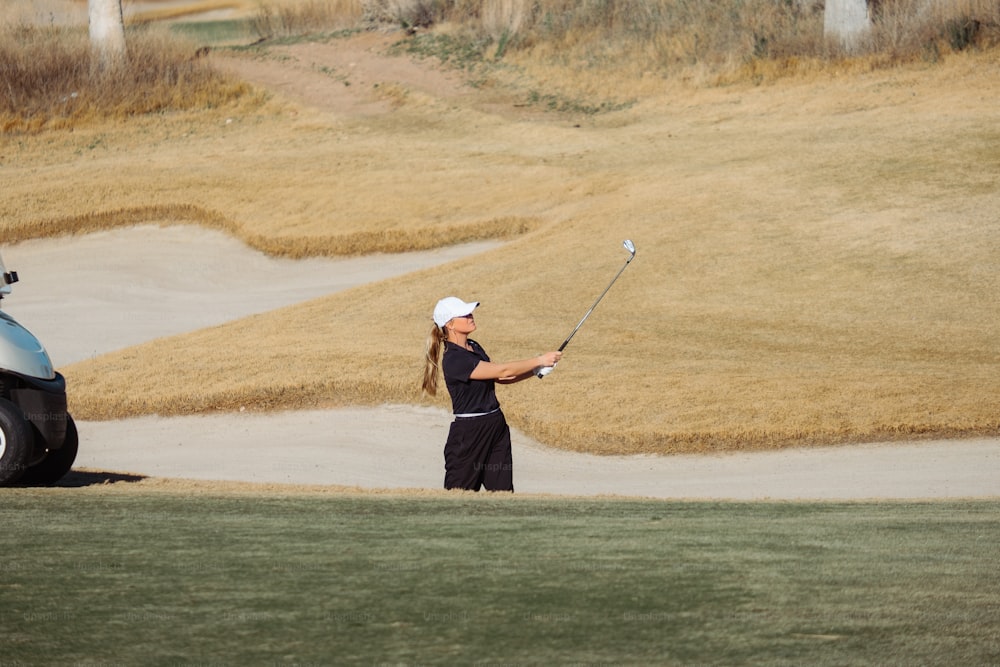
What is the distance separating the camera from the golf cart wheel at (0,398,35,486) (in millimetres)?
8406

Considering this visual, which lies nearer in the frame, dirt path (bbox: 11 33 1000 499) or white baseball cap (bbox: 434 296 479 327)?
white baseball cap (bbox: 434 296 479 327)

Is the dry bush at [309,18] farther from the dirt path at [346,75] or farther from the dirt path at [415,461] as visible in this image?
the dirt path at [415,461]

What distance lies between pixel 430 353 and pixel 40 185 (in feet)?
65.9

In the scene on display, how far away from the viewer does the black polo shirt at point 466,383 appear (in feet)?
26.4

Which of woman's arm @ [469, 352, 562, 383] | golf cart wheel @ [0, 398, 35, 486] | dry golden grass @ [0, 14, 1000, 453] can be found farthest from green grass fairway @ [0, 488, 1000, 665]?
dry golden grass @ [0, 14, 1000, 453]

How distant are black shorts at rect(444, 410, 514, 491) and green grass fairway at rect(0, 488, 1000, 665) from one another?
1100mm

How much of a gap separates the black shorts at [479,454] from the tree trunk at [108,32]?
29.8 meters

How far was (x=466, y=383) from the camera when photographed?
26.7 feet

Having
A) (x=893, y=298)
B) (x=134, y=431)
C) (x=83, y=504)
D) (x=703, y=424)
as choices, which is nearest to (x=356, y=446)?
(x=134, y=431)

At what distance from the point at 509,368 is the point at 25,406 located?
3.34 meters

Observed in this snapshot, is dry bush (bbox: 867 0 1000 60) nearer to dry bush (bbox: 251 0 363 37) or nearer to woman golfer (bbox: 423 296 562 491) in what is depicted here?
dry bush (bbox: 251 0 363 37)

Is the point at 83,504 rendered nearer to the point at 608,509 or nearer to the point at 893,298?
the point at 608,509

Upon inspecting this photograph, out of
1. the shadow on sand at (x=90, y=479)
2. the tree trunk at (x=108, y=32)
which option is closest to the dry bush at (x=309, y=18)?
the tree trunk at (x=108, y=32)

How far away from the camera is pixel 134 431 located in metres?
13.8
